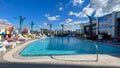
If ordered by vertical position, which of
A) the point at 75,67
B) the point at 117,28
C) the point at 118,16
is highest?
the point at 118,16

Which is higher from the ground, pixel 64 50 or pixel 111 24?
pixel 111 24

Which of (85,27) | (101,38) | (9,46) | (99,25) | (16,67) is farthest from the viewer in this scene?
(85,27)

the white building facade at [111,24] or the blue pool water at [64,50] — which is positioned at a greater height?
the white building facade at [111,24]

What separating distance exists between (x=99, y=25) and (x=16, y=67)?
35.6 metres

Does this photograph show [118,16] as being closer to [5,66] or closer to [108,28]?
[108,28]

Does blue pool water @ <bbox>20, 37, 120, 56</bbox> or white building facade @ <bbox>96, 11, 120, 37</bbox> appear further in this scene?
white building facade @ <bbox>96, 11, 120, 37</bbox>

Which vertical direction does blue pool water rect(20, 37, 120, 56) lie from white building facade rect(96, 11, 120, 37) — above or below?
below

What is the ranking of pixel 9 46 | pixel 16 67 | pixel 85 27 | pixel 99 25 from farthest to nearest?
pixel 85 27
pixel 99 25
pixel 9 46
pixel 16 67

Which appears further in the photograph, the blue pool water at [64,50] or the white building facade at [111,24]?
the white building facade at [111,24]

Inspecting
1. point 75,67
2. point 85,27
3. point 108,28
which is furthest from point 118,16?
point 85,27

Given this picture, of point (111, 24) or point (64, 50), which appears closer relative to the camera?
point (64, 50)

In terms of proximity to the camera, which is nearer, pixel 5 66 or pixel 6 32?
pixel 5 66

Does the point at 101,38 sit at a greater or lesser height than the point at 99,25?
lesser

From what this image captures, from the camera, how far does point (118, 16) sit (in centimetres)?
3147
